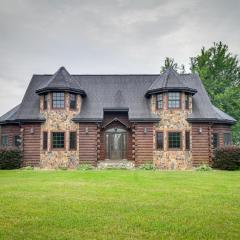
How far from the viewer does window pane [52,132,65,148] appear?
90.1 ft

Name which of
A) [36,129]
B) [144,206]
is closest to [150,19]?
[36,129]

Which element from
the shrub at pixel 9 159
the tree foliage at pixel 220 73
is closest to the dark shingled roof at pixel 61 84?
the shrub at pixel 9 159

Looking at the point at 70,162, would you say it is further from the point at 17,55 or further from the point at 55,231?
the point at 55,231

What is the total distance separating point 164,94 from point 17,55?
14583 mm

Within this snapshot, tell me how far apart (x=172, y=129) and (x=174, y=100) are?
228 cm

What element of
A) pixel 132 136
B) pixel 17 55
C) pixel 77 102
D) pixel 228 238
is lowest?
pixel 228 238

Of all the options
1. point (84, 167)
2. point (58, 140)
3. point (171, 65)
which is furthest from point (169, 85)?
point (171, 65)

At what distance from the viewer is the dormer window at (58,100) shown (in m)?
27.6

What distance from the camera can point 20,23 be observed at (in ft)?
86.1

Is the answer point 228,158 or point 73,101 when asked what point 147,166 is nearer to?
point 228,158

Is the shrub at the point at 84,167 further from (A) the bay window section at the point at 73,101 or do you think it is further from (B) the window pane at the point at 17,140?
(B) the window pane at the point at 17,140

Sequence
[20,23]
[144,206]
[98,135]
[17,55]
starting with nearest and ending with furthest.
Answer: [144,206] → [20,23] → [98,135] → [17,55]

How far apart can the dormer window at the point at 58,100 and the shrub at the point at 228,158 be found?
40.9ft

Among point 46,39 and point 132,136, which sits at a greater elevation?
point 46,39
